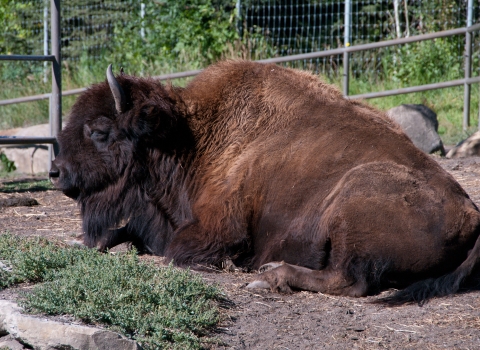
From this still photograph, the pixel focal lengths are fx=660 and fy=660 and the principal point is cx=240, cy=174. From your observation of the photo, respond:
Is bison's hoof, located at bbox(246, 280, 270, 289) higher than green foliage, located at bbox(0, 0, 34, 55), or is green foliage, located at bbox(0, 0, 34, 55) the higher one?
green foliage, located at bbox(0, 0, 34, 55)

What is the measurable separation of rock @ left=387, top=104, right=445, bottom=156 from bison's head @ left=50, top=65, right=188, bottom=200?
4521 mm

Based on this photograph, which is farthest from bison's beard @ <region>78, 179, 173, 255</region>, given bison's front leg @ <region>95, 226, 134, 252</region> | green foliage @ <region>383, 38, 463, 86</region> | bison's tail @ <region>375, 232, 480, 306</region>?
green foliage @ <region>383, 38, 463, 86</region>

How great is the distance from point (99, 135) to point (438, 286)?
2.53 meters

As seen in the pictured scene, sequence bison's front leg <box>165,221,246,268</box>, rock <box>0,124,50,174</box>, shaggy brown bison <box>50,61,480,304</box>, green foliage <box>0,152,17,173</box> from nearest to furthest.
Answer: shaggy brown bison <box>50,61,480,304</box>, bison's front leg <box>165,221,246,268</box>, green foliage <box>0,152,17,173</box>, rock <box>0,124,50,174</box>

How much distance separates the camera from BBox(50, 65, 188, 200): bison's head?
15.5 feet

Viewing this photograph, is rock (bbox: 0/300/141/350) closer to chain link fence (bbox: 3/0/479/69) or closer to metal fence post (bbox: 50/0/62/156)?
metal fence post (bbox: 50/0/62/156)

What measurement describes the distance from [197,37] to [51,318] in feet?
34.3

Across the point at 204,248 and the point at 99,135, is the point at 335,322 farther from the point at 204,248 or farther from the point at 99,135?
the point at 99,135

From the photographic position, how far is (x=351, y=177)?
4.15 meters

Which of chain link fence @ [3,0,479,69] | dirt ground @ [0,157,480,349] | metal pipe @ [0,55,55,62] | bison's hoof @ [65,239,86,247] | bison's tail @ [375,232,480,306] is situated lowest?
bison's hoof @ [65,239,86,247]

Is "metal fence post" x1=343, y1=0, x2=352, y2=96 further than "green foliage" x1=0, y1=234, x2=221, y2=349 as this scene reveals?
Yes

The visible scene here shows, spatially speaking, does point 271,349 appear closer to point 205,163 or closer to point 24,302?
point 24,302

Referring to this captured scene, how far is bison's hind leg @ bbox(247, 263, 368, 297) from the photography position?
3.98 meters

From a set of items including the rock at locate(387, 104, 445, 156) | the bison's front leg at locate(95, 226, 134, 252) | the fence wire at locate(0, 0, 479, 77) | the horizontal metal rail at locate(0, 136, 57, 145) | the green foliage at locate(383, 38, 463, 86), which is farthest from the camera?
the fence wire at locate(0, 0, 479, 77)
